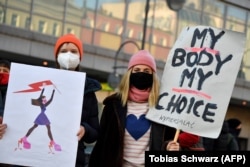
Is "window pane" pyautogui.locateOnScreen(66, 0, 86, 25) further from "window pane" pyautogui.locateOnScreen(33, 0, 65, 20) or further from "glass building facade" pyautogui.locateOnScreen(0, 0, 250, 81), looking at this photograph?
"window pane" pyautogui.locateOnScreen(33, 0, 65, 20)

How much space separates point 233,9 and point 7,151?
2159 cm

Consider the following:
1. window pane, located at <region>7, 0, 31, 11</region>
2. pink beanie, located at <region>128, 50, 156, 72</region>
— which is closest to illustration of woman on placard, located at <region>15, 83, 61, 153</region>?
pink beanie, located at <region>128, 50, 156, 72</region>

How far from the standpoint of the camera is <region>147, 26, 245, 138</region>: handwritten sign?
15.6ft

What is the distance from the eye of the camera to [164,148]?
15.3 ft

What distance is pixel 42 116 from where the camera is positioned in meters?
4.39

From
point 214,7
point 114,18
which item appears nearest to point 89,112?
point 114,18

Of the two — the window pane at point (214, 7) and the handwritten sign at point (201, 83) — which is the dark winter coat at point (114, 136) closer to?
the handwritten sign at point (201, 83)

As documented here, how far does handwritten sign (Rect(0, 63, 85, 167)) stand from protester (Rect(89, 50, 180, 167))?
1.37 ft

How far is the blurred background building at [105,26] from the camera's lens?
18484mm

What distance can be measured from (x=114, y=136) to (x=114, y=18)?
54.7 feet

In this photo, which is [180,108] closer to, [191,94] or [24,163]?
[191,94]

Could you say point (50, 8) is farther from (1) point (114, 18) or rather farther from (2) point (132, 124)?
(2) point (132, 124)

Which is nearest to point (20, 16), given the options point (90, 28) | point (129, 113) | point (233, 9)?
point (90, 28)

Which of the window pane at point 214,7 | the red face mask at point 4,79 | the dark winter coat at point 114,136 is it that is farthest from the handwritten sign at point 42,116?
the window pane at point 214,7
